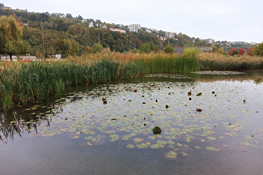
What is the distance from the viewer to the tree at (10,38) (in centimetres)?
2961

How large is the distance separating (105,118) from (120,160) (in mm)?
1960

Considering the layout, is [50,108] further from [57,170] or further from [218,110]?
[218,110]

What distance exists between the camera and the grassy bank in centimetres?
603

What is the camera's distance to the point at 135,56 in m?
15.0

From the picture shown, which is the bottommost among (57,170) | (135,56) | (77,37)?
(57,170)

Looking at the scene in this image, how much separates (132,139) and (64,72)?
632 cm

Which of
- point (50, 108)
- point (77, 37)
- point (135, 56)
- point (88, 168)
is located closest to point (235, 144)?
point (88, 168)

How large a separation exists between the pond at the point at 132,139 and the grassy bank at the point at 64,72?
72 cm

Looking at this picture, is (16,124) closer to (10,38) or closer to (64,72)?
(64,72)

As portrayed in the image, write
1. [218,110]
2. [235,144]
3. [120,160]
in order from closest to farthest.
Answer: [120,160] < [235,144] < [218,110]

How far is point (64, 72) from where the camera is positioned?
875 cm

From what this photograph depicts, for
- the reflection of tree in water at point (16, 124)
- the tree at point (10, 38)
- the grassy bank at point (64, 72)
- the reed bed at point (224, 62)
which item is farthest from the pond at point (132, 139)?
the tree at point (10, 38)

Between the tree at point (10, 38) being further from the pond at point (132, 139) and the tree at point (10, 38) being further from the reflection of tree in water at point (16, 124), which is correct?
the reflection of tree in water at point (16, 124)

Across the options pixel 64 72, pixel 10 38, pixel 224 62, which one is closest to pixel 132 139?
pixel 64 72
